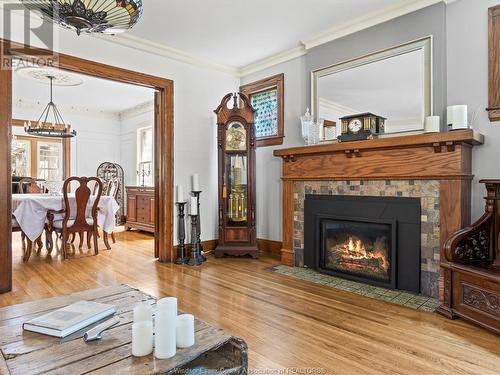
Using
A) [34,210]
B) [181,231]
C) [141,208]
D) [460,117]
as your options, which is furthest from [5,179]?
[460,117]

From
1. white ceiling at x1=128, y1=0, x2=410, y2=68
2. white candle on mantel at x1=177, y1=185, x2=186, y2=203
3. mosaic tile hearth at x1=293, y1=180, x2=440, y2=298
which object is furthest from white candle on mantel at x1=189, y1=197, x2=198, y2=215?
white ceiling at x1=128, y1=0, x2=410, y2=68

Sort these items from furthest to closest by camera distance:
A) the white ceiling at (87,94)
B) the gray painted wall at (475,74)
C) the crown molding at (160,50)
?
the white ceiling at (87,94)
the crown molding at (160,50)
the gray painted wall at (475,74)

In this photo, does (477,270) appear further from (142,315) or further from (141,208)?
(141,208)

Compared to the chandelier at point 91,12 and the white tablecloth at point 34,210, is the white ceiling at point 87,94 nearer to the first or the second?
the white tablecloth at point 34,210

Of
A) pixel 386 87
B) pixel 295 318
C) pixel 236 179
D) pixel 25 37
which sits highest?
pixel 25 37

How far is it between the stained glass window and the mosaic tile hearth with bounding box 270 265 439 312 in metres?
1.95

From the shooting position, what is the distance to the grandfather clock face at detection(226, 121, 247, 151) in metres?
4.43

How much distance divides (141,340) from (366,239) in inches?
104

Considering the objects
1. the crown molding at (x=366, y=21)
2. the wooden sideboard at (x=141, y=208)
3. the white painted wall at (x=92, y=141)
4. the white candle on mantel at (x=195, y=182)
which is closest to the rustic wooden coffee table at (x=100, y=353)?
the white candle on mantel at (x=195, y=182)

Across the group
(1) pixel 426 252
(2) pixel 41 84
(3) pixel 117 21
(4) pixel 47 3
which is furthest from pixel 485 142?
(2) pixel 41 84

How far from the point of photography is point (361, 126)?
10.9ft

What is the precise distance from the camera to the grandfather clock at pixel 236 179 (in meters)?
4.36

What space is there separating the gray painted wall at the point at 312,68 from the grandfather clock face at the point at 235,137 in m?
0.42

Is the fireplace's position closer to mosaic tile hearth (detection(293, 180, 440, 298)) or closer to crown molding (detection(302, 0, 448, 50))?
mosaic tile hearth (detection(293, 180, 440, 298))
